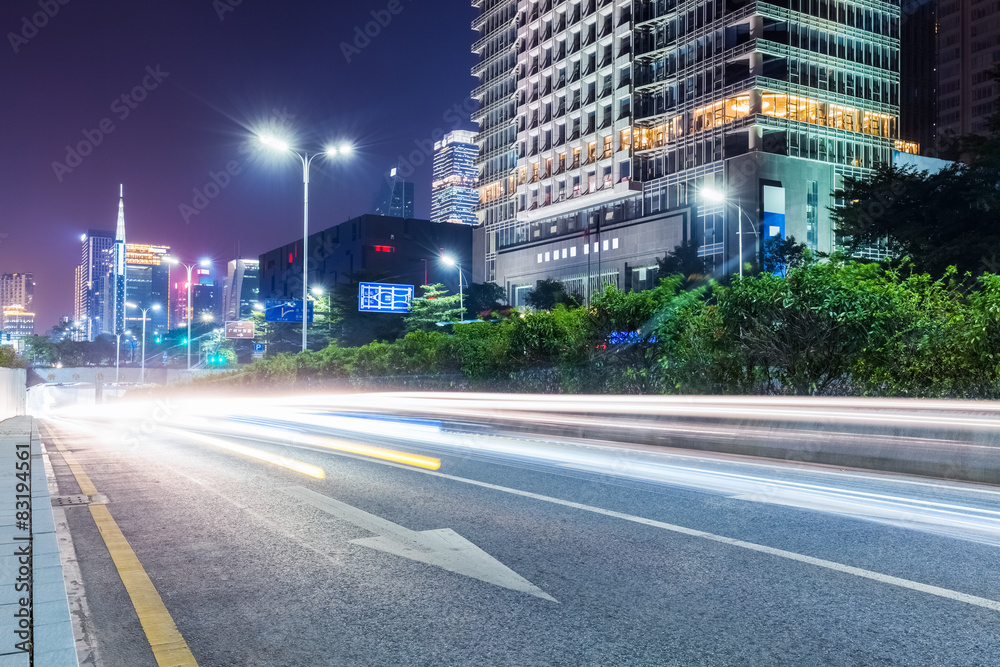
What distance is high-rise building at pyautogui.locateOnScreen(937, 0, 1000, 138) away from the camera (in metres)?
151

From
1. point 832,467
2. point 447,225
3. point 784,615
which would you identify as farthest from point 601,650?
point 447,225

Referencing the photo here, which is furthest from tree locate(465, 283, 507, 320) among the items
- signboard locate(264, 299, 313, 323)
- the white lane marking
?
the white lane marking

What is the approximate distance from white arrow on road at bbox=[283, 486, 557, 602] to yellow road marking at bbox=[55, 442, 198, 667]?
5.61 feet

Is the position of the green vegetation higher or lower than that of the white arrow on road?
higher

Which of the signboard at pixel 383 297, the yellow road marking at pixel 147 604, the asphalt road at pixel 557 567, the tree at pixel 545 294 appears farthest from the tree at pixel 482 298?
the yellow road marking at pixel 147 604

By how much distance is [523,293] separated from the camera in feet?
291

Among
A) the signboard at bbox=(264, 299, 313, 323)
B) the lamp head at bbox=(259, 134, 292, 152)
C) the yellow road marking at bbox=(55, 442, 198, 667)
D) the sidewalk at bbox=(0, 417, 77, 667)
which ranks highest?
the lamp head at bbox=(259, 134, 292, 152)

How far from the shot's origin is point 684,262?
204 feet

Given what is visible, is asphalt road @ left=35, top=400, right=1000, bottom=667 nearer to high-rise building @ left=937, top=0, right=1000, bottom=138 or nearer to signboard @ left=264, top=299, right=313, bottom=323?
signboard @ left=264, top=299, right=313, bottom=323

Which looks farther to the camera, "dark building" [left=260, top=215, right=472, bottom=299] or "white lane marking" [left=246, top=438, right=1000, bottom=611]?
"dark building" [left=260, top=215, right=472, bottom=299]

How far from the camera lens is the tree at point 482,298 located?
8381cm

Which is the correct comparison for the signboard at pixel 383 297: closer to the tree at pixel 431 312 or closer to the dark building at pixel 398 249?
the tree at pixel 431 312

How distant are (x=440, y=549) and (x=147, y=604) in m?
2.19

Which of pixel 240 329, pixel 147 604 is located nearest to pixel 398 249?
pixel 240 329
